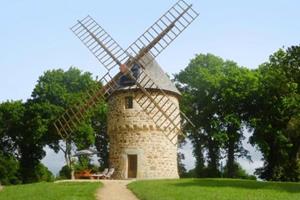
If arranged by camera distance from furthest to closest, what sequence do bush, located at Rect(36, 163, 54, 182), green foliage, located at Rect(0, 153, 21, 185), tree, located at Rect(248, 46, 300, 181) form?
bush, located at Rect(36, 163, 54, 182) → green foliage, located at Rect(0, 153, 21, 185) → tree, located at Rect(248, 46, 300, 181)

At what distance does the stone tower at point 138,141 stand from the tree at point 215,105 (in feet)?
29.5

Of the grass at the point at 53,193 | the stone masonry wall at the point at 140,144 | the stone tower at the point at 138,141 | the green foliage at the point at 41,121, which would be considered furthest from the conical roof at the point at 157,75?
the green foliage at the point at 41,121

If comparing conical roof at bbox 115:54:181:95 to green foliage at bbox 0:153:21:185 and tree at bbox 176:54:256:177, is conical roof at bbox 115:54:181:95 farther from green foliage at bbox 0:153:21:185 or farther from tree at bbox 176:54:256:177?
green foliage at bbox 0:153:21:185

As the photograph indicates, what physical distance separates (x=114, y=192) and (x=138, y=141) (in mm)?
9180

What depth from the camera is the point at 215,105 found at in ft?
138

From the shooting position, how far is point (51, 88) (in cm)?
4359

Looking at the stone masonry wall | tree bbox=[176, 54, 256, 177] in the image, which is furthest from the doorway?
tree bbox=[176, 54, 256, 177]

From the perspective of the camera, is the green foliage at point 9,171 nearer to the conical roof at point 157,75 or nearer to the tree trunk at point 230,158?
the conical roof at point 157,75

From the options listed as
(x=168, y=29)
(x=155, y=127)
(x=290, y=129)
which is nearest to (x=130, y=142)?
(x=155, y=127)

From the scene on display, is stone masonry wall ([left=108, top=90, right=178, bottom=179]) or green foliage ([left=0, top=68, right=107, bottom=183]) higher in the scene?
green foliage ([left=0, top=68, right=107, bottom=183])

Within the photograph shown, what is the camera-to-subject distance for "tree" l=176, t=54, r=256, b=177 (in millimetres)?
40844

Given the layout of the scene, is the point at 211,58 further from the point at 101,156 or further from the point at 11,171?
the point at 11,171

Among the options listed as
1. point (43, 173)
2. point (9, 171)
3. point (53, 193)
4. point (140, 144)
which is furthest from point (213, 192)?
point (43, 173)

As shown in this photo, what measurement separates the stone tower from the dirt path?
4.93 meters
